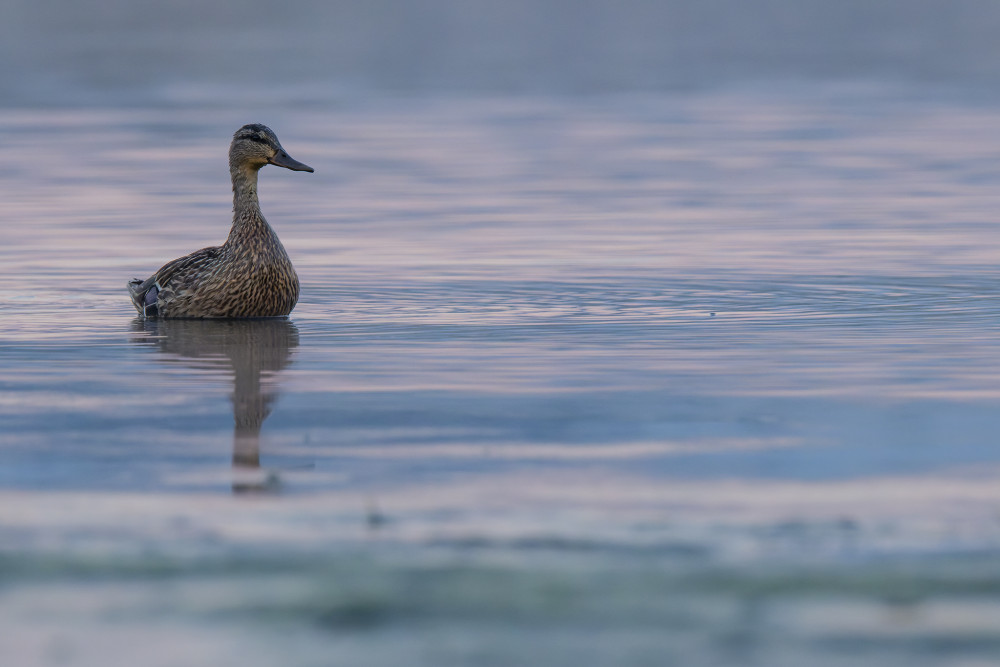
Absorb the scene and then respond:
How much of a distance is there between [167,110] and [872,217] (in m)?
17.4

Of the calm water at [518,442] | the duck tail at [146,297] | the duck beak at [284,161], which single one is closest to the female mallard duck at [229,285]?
the duck tail at [146,297]

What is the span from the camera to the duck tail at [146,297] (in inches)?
467

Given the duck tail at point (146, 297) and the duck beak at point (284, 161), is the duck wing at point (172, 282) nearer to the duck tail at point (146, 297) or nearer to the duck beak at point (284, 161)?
the duck tail at point (146, 297)

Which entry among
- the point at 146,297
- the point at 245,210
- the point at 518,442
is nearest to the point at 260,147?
the point at 245,210

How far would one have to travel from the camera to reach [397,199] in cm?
1850

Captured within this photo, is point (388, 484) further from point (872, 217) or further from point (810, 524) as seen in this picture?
point (872, 217)

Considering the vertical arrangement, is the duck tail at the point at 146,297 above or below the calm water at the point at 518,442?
above

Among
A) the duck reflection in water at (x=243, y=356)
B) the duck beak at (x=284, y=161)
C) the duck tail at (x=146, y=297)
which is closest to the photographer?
the duck reflection in water at (x=243, y=356)

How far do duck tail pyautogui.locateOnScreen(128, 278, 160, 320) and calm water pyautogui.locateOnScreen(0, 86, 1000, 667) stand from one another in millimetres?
138

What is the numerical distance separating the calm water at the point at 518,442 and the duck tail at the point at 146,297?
14cm

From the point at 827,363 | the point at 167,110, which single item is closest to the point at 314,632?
the point at 827,363

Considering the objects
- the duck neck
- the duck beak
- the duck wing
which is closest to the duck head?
the duck beak

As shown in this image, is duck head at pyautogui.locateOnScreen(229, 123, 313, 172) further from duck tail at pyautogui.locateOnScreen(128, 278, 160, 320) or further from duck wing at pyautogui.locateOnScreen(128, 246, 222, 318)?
duck tail at pyautogui.locateOnScreen(128, 278, 160, 320)

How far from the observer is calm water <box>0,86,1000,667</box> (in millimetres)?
5266
